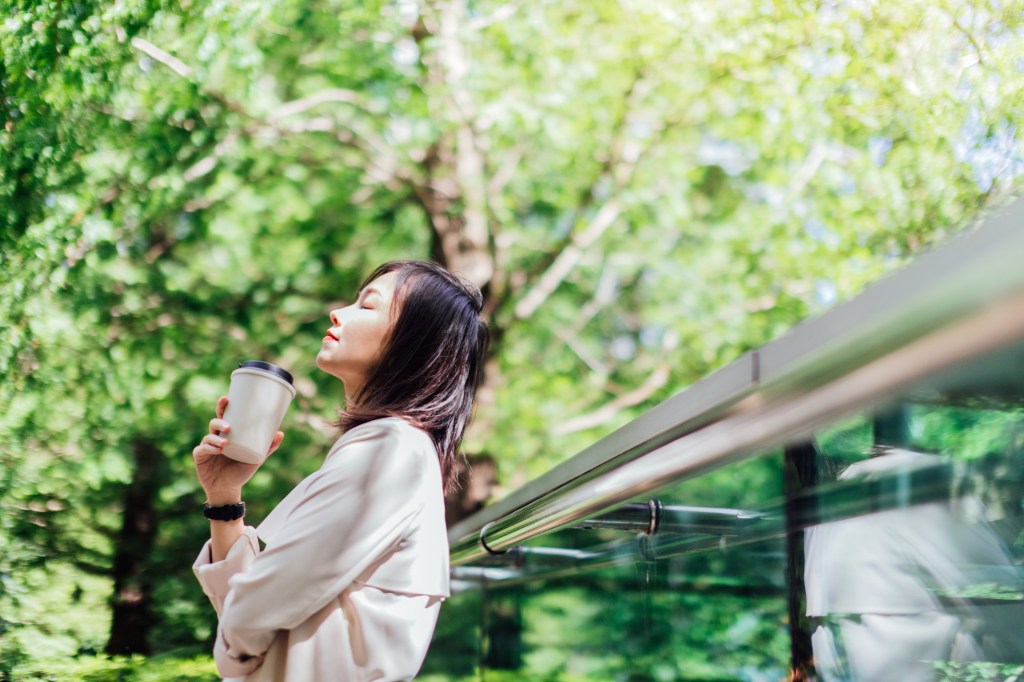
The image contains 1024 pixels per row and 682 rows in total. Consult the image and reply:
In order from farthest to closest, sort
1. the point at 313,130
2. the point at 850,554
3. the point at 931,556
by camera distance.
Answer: the point at 313,130 < the point at 850,554 < the point at 931,556

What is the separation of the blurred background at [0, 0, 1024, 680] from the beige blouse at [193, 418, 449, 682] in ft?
3.62

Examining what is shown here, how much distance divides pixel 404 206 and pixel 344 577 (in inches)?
216

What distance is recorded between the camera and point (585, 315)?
6809 millimetres

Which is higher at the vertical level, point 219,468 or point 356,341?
point 356,341

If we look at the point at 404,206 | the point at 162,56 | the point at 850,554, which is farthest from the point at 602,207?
the point at 850,554

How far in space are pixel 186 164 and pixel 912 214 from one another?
4.07 meters

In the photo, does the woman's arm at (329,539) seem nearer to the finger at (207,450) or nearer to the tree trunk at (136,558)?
the finger at (207,450)

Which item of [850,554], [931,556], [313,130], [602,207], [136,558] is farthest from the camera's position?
[602,207]

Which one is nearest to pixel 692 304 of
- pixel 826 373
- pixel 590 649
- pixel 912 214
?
pixel 912 214

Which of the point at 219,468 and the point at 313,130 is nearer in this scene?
the point at 219,468

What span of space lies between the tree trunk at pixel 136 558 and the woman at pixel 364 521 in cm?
163

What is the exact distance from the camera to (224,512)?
4.16 feet

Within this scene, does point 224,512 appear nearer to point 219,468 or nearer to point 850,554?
point 219,468

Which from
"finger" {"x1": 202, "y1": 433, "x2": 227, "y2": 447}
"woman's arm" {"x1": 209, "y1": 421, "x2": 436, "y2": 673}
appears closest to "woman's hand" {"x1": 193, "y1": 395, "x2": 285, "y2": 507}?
"finger" {"x1": 202, "y1": 433, "x2": 227, "y2": 447}
